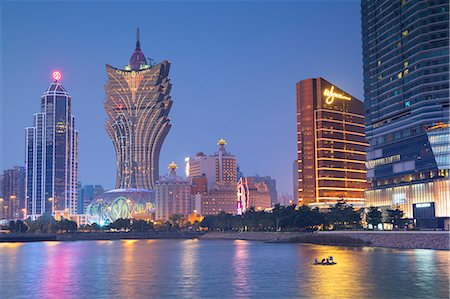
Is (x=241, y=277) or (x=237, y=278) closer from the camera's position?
(x=237, y=278)

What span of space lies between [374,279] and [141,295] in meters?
35.1

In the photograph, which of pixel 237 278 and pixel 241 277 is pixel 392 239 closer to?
pixel 241 277

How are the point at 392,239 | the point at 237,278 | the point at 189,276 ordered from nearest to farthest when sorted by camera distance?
the point at 237,278, the point at 189,276, the point at 392,239

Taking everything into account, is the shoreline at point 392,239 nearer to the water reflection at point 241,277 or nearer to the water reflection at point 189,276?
the water reflection at point 241,277

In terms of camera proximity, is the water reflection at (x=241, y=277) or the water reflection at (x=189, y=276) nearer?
the water reflection at (x=189, y=276)

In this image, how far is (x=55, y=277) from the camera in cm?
10350

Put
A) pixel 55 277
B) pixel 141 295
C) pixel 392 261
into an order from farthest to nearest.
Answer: pixel 392 261 < pixel 55 277 < pixel 141 295

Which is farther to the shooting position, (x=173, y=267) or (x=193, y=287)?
(x=173, y=267)

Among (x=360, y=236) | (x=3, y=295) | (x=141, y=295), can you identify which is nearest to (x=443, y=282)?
(x=141, y=295)

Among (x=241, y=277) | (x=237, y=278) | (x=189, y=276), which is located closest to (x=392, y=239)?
(x=241, y=277)

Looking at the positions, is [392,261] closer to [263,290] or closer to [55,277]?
[263,290]

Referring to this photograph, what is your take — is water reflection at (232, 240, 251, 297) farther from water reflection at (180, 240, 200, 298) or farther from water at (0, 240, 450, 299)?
water reflection at (180, 240, 200, 298)

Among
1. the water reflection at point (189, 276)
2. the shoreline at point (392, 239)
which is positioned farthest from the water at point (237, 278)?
the shoreline at point (392, 239)

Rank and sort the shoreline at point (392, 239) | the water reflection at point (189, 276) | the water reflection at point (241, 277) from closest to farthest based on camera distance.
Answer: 1. the water reflection at point (189, 276)
2. the water reflection at point (241, 277)
3. the shoreline at point (392, 239)
